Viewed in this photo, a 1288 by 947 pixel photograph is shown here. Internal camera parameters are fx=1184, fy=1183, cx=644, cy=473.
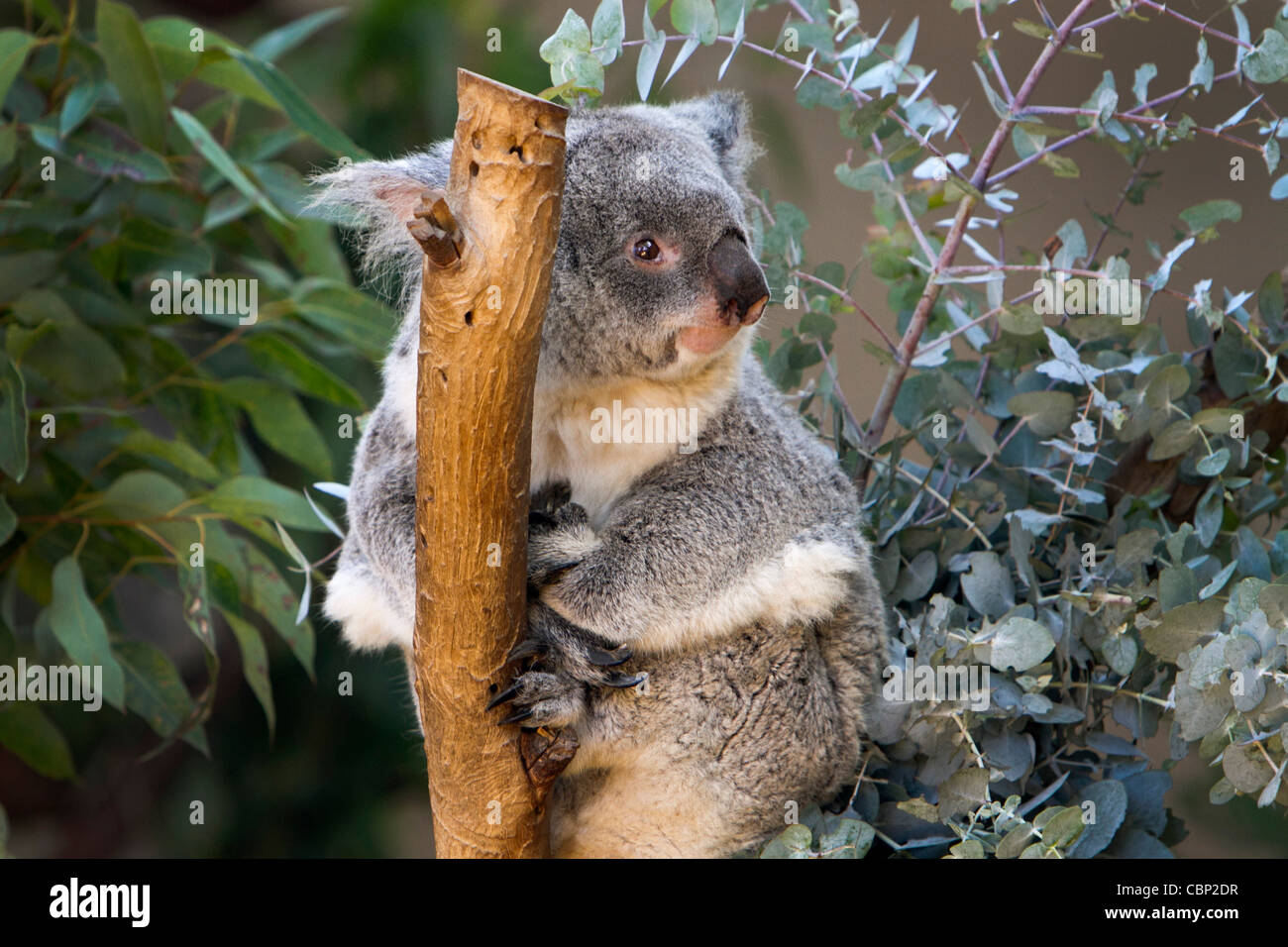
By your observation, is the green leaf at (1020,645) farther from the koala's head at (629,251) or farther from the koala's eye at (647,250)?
the koala's eye at (647,250)

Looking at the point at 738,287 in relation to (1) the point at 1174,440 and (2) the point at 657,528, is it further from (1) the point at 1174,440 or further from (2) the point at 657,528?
(1) the point at 1174,440

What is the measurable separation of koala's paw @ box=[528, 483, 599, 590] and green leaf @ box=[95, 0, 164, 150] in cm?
151

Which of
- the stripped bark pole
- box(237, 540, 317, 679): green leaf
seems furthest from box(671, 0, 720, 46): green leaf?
box(237, 540, 317, 679): green leaf

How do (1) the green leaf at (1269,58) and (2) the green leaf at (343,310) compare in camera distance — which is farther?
(2) the green leaf at (343,310)

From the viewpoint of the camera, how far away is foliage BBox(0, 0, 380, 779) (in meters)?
2.67

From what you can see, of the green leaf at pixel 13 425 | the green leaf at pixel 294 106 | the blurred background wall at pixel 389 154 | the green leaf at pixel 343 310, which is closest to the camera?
the green leaf at pixel 13 425

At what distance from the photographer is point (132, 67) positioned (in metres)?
2.67

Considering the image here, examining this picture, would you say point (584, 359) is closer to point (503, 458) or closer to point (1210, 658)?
point (503, 458)

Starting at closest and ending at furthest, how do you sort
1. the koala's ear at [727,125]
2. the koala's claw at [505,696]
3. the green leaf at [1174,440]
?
the koala's claw at [505,696] → the green leaf at [1174,440] → the koala's ear at [727,125]

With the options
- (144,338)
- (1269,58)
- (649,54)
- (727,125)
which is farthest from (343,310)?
(1269,58)

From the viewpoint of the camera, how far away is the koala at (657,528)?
5.67 feet

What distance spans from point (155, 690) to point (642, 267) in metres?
1.81

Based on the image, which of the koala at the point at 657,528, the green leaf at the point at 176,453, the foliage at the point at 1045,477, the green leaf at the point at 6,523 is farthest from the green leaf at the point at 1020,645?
the green leaf at the point at 6,523

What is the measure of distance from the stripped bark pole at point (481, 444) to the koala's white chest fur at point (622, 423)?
0.36m
